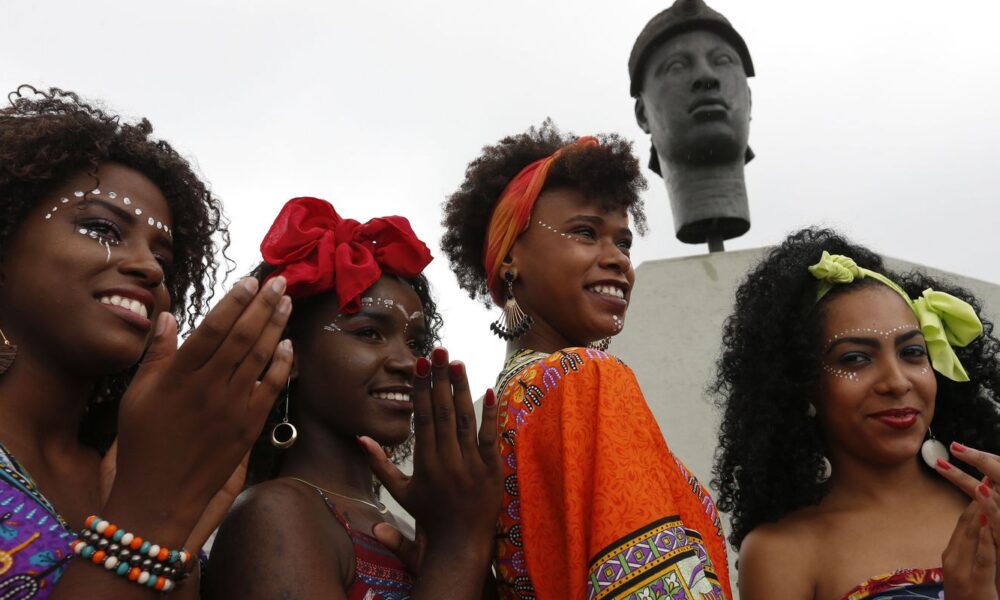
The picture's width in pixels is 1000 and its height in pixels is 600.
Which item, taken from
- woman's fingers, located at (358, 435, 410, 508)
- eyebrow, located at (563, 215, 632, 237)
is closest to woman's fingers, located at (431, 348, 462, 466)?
woman's fingers, located at (358, 435, 410, 508)

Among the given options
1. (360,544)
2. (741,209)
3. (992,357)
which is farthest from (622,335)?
(360,544)

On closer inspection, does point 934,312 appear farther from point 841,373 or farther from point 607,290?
point 607,290

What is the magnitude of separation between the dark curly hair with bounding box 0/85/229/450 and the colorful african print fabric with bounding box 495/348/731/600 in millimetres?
911

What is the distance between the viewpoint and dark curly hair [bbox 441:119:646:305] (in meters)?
2.72

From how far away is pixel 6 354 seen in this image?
195 centimetres

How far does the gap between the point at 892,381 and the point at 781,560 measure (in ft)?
2.02

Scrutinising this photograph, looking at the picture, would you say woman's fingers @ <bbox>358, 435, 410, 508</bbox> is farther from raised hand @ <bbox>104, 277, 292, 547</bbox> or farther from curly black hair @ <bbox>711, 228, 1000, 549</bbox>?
curly black hair @ <bbox>711, 228, 1000, 549</bbox>

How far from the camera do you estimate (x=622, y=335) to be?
6805 mm

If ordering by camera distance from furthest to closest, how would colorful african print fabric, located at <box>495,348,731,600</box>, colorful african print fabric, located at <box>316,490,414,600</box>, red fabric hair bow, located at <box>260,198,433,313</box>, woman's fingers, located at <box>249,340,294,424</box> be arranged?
red fabric hair bow, located at <box>260,198,433,313</box> → colorful african print fabric, located at <box>316,490,414,600</box> → colorful african print fabric, located at <box>495,348,731,600</box> → woman's fingers, located at <box>249,340,294,424</box>

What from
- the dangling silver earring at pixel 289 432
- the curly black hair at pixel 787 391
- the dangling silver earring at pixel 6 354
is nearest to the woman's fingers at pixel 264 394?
the dangling silver earring at pixel 6 354

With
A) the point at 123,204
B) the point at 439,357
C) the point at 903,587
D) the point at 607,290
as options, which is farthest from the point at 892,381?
the point at 123,204

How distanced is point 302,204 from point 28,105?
0.75 metres

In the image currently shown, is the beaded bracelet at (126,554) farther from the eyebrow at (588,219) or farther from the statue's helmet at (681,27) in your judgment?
the statue's helmet at (681,27)

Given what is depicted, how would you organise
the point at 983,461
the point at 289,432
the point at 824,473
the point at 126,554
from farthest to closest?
1. the point at 824,473
2. the point at 289,432
3. the point at 983,461
4. the point at 126,554
